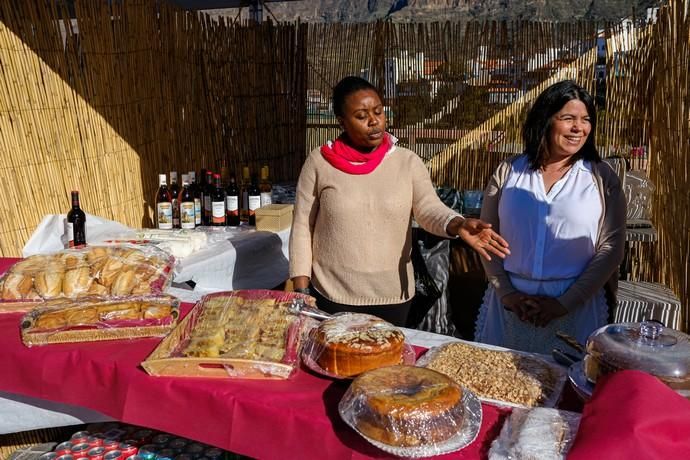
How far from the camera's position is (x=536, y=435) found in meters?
1.08

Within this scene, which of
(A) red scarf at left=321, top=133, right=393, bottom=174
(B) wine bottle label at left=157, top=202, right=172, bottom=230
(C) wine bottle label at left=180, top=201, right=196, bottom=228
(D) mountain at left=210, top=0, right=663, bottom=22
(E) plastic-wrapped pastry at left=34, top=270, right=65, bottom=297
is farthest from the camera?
(D) mountain at left=210, top=0, right=663, bottom=22

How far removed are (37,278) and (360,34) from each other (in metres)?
5.25

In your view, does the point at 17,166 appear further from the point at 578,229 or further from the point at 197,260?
the point at 578,229

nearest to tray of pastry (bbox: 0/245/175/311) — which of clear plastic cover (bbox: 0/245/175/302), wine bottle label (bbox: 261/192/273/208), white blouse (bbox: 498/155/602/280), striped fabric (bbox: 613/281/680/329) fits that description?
clear plastic cover (bbox: 0/245/175/302)

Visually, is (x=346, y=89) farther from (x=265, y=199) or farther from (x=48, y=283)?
(x=265, y=199)

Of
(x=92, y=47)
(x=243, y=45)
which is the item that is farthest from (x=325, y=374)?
(x=243, y=45)

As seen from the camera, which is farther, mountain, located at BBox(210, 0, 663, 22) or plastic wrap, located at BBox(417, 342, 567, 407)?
mountain, located at BBox(210, 0, 663, 22)

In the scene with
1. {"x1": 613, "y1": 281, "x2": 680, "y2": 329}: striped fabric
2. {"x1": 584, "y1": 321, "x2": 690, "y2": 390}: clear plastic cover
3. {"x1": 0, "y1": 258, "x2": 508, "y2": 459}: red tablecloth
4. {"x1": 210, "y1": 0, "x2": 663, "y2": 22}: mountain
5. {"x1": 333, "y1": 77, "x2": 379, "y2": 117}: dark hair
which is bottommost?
{"x1": 613, "y1": 281, "x2": 680, "y2": 329}: striped fabric

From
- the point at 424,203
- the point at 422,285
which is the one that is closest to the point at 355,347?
the point at 424,203

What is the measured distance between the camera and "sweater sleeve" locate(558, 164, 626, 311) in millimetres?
2139

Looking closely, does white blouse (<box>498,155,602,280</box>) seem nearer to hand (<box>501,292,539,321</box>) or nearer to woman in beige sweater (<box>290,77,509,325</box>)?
hand (<box>501,292,539,321</box>)

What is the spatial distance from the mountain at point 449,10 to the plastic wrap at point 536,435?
31227 millimetres

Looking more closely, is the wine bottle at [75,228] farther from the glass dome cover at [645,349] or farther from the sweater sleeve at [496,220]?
the glass dome cover at [645,349]

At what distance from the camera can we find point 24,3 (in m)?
2.88
